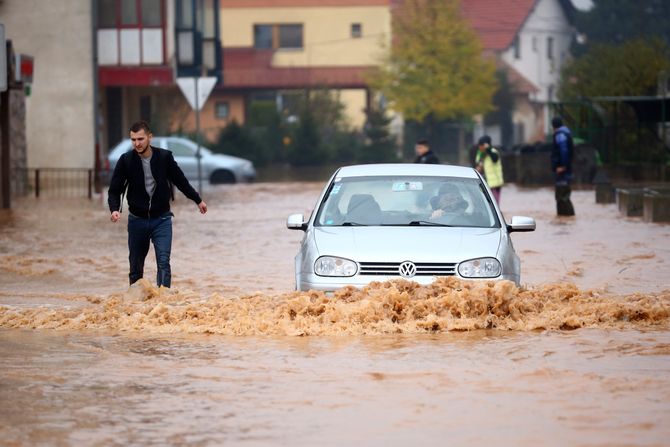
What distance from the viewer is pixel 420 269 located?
1258cm

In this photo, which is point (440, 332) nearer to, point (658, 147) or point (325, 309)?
point (325, 309)

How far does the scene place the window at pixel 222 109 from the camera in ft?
275

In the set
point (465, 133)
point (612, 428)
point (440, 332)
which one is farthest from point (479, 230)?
point (465, 133)

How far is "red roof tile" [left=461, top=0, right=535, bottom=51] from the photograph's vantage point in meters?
96.4

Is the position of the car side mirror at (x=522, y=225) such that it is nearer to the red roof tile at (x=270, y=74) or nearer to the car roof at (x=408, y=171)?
the car roof at (x=408, y=171)

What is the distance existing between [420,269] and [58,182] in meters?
31.8

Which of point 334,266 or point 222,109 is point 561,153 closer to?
point 334,266

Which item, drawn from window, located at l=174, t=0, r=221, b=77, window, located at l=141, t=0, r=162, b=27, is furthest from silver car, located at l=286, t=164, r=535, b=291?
Answer: window, located at l=174, t=0, r=221, b=77

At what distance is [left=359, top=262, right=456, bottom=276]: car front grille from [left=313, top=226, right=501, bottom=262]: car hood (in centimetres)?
3

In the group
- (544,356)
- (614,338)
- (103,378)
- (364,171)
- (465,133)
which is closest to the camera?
(103,378)

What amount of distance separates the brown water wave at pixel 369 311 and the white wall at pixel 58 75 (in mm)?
33380

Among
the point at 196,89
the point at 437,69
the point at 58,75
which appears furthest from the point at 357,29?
the point at 196,89

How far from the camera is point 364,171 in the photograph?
1463 cm

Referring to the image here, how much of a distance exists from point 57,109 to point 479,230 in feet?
116
